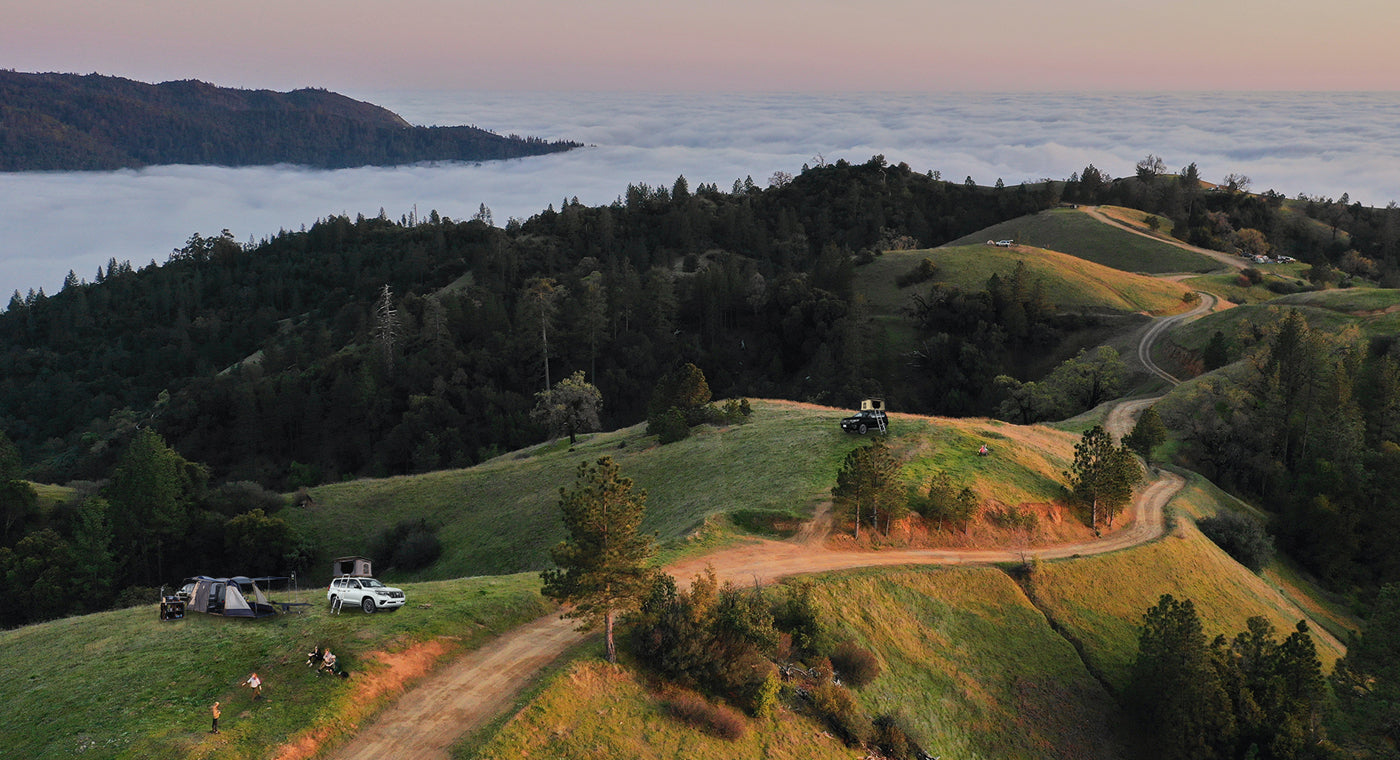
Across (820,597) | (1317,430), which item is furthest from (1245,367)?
(820,597)

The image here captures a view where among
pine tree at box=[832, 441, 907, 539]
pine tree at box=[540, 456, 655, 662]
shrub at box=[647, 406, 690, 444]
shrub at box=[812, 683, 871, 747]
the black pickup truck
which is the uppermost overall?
pine tree at box=[540, 456, 655, 662]

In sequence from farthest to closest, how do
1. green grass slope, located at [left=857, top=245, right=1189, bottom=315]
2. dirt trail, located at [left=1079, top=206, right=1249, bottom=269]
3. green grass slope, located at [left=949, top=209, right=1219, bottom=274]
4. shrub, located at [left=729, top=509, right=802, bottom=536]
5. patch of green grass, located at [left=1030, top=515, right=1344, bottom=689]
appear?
green grass slope, located at [left=949, top=209, right=1219, bottom=274] < dirt trail, located at [left=1079, top=206, right=1249, bottom=269] < green grass slope, located at [left=857, top=245, right=1189, bottom=315] < shrub, located at [left=729, top=509, right=802, bottom=536] < patch of green grass, located at [left=1030, top=515, right=1344, bottom=689]

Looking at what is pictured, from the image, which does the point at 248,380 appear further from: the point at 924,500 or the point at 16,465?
the point at 924,500

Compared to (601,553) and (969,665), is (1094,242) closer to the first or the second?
(969,665)

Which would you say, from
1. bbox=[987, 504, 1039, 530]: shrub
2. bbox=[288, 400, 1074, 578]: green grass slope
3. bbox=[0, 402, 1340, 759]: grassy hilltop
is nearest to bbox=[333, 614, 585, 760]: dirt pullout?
bbox=[0, 402, 1340, 759]: grassy hilltop

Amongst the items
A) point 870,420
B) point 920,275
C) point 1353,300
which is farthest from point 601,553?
point 920,275

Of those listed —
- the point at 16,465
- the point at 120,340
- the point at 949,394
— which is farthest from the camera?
the point at 120,340

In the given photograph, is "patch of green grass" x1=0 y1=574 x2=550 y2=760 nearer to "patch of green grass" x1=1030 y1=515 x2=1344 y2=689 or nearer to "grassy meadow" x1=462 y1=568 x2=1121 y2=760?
"grassy meadow" x1=462 y1=568 x2=1121 y2=760

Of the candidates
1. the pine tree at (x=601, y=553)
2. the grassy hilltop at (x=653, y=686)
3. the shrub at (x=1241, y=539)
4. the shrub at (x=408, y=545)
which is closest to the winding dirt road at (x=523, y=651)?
the grassy hilltop at (x=653, y=686)

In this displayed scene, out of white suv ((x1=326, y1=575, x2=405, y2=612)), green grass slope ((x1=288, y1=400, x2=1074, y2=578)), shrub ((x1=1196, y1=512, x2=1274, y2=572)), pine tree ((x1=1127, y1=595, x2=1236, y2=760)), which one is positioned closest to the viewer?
pine tree ((x1=1127, y1=595, x2=1236, y2=760))
